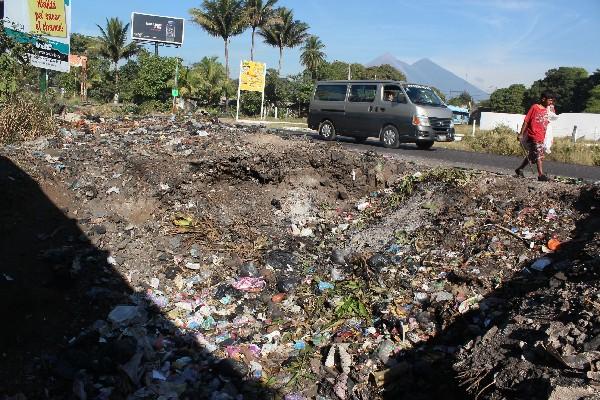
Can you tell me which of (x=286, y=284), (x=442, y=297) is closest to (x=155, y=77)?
(x=286, y=284)

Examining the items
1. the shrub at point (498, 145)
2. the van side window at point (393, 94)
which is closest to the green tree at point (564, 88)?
the shrub at point (498, 145)

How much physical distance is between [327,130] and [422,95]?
10.1 ft

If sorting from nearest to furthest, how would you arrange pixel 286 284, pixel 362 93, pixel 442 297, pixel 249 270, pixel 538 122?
1. pixel 442 297
2. pixel 286 284
3. pixel 249 270
4. pixel 538 122
5. pixel 362 93

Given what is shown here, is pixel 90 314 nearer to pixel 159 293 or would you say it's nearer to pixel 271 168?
pixel 159 293

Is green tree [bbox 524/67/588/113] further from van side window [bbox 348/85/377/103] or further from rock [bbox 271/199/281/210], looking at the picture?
rock [bbox 271/199/281/210]

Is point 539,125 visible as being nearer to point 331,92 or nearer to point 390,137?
point 390,137

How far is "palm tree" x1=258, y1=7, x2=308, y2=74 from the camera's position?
4221 cm

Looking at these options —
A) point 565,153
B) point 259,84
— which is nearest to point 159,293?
point 565,153

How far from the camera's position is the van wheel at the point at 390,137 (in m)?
12.8

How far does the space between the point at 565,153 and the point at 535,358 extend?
12.7 m

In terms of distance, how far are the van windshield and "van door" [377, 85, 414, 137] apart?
0.71 feet

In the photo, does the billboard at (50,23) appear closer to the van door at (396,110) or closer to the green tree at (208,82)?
the van door at (396,110)

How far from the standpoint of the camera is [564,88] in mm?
52219

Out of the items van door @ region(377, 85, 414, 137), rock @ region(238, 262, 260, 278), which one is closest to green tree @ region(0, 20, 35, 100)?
rock @ region(238, 262, 260, 278)
